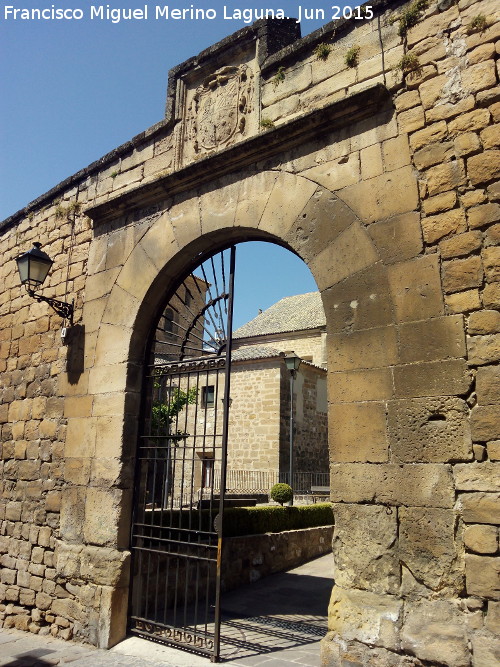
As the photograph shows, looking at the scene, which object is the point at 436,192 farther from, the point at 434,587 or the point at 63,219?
the point at 63,219

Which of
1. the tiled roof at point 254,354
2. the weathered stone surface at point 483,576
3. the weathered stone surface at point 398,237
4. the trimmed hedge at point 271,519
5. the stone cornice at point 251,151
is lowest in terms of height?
the trimmed hedge at point 271,519

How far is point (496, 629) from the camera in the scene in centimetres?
265

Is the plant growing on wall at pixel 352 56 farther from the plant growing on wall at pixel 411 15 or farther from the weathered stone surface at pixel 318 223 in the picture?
the weathered stone surface at pixel 318 223

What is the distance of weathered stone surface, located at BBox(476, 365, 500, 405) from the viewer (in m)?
2.89

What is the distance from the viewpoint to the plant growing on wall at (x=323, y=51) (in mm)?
Answer: 4254

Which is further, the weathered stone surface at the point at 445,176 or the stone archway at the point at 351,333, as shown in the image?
the weathered stone surface at the point at 445,176

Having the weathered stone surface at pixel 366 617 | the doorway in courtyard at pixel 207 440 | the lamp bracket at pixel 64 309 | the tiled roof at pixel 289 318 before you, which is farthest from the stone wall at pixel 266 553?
the tiled roof at pixel 289 318

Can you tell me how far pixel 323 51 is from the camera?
4.27m

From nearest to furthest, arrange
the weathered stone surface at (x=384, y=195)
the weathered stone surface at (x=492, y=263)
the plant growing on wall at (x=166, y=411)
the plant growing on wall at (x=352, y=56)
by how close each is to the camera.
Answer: the weathered stone surface at (x=492, y=263) < the weathered stone surface at (x=384, y=195) < the plant growing on wall at (x=352, y=56) < the plant growing on wall at (x=166, y=411)

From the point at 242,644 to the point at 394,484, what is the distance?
2.63 metres

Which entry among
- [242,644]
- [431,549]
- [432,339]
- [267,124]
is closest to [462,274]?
[432,339]

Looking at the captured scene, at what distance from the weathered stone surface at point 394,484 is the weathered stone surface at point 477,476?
0.05m

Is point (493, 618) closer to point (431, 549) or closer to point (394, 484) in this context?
point (431, 549)

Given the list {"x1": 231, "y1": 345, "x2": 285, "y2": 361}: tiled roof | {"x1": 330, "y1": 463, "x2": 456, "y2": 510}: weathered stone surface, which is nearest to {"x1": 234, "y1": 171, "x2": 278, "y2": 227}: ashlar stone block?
{"x1": 330, "y1": 463, "x2": 456, "y2": 510}: weathered stone surface
